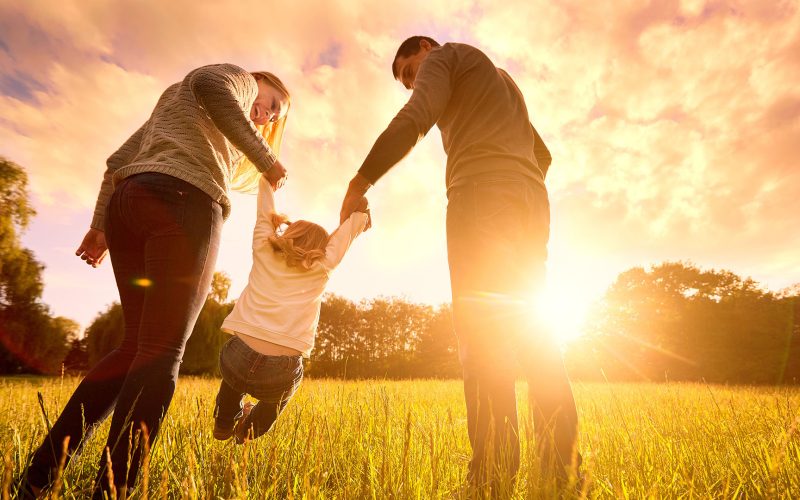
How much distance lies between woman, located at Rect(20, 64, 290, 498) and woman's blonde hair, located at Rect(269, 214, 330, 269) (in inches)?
16.1

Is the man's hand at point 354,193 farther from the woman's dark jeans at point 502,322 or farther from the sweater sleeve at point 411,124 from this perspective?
the woman's dark jeans at point 502,322

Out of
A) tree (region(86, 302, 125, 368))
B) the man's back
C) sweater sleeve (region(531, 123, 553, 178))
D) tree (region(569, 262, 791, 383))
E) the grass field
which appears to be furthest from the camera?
tree (region(569, 262, 791, 383))

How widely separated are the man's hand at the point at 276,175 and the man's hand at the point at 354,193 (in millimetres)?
395

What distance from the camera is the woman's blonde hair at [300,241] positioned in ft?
7.58

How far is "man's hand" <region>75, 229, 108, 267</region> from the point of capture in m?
2.29

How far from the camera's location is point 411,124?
6.06ft

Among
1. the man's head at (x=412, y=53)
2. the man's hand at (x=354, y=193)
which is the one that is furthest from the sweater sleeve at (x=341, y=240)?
the man's head at (x=412, y=53)

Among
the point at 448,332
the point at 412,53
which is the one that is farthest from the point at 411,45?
the point at 448,332

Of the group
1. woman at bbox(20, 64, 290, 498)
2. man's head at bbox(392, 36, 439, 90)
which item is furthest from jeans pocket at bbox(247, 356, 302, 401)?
Answer: man's head at bbox(392, 36, 439, 90)

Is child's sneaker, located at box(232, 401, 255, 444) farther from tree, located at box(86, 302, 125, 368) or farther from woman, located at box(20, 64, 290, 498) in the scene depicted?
tree, located at box(86, 302, 125, 368)

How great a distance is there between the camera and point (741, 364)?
23953 mm

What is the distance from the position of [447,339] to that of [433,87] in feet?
109

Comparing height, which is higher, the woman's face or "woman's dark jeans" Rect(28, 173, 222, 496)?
the woman's face

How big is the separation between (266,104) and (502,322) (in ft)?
6.58
